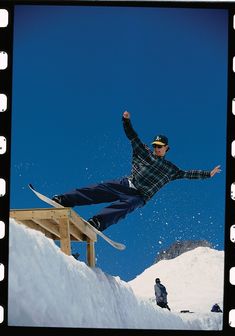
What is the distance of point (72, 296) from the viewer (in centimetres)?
594

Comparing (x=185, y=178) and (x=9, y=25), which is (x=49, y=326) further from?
(x=9, y=25)

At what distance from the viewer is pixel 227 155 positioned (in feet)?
19.9

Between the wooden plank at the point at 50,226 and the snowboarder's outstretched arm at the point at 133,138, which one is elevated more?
the snowboarder's outstretched arm at the point at 133,138

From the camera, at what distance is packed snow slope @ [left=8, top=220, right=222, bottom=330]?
5812mm

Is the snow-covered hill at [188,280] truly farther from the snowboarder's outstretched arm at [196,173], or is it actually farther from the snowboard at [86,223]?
the snowboarder's outstretched arm at [196,173]

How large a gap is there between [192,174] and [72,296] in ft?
4.78

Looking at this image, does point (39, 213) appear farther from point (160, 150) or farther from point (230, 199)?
point (230, 199)

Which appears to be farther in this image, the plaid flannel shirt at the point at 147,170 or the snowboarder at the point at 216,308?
the plaid flannel shirt at the point at 147,170

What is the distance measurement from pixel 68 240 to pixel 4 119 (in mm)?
1161

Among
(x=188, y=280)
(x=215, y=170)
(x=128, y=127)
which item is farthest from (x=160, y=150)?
(x=188, y=280)

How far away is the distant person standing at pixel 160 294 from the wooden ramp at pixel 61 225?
1.90 feet

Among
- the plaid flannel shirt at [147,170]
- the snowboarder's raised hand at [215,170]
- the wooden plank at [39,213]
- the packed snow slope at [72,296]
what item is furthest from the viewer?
the plaid flannel shirt at [147,170]

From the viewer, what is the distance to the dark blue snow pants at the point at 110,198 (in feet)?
20.2

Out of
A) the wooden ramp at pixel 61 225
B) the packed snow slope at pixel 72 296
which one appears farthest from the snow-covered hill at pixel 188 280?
the wooden ramp at pixel 61 225
